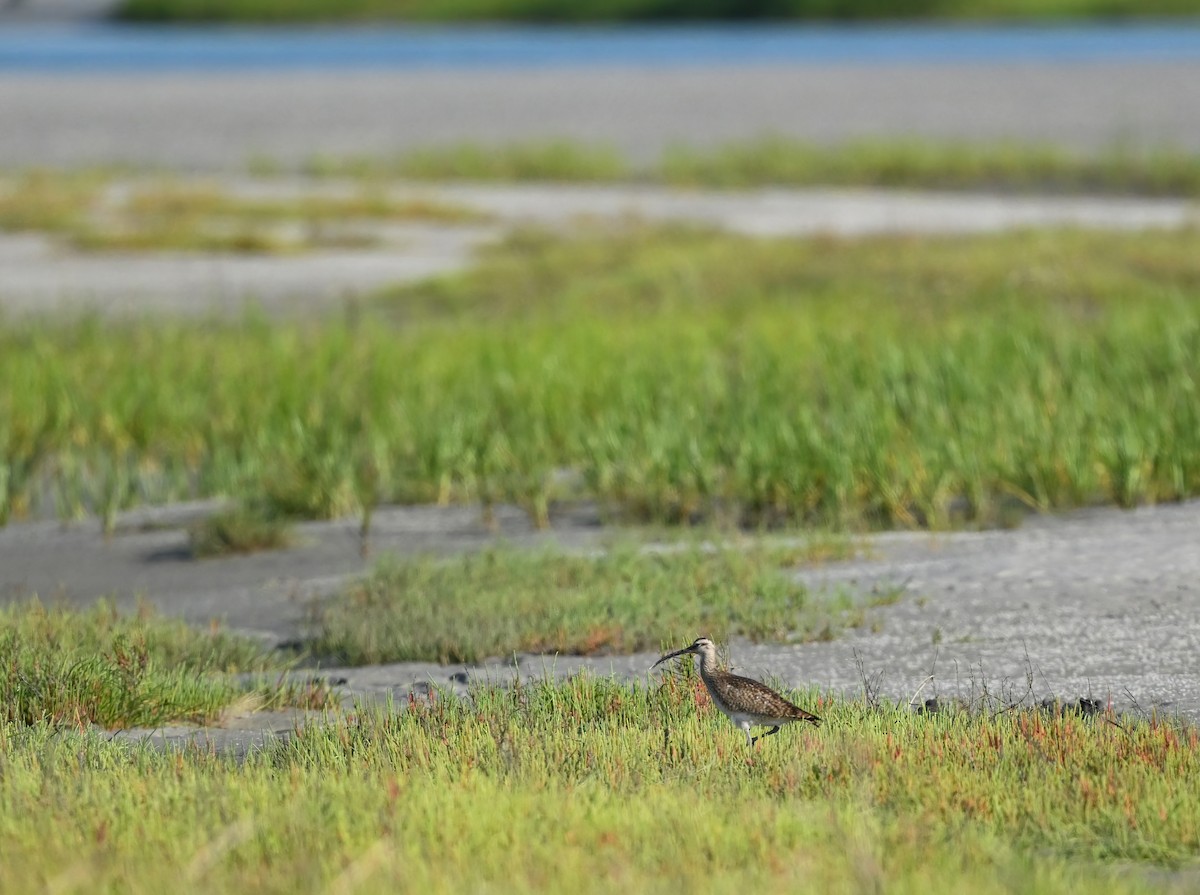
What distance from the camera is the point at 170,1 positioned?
13038cm

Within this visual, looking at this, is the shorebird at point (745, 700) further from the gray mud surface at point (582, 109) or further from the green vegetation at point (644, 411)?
the gray mud surface at point (582, 109)

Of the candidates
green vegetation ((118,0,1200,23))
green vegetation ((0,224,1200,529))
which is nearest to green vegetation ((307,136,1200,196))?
green vegetation ((0,224,1200,529))

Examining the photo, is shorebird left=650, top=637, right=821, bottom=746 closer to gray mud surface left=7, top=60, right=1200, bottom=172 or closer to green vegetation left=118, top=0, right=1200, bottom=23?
gray mud surface left=7, top=60, right=1200, bottom=172

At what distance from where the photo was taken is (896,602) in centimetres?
783

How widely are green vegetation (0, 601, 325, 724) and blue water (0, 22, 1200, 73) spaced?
198 ft

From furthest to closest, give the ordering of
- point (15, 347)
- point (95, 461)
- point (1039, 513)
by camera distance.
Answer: point (15, 347) < point (95, 461) < point (1039, 513)

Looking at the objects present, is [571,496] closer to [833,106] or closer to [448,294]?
[448,294]


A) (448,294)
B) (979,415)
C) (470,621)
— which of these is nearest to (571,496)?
(979,415)

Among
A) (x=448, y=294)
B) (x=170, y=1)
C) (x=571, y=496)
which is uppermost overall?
(x=571, y=496)

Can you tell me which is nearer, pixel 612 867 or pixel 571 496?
pixel 612 867

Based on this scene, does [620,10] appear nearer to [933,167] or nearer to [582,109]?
[582,109]

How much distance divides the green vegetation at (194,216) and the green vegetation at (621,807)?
18.0 m

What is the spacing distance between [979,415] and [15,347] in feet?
23.3

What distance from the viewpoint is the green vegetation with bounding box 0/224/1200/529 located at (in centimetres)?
969
